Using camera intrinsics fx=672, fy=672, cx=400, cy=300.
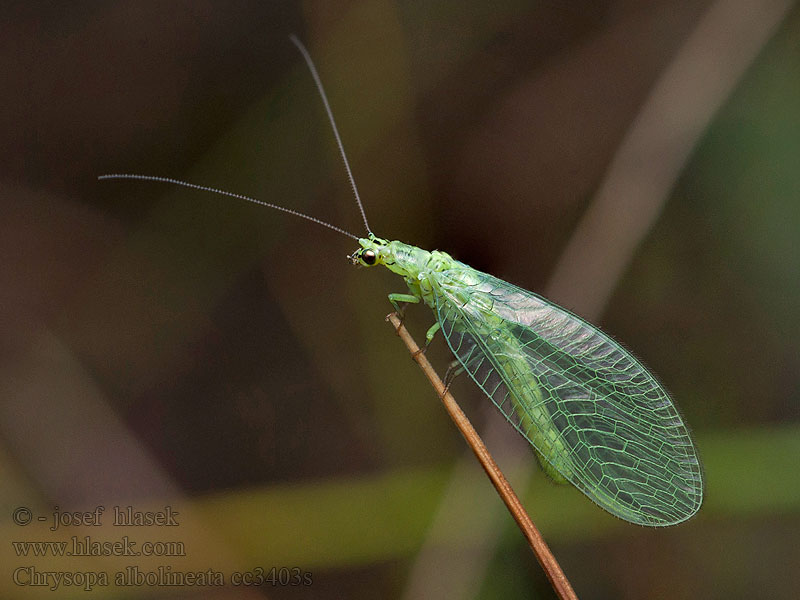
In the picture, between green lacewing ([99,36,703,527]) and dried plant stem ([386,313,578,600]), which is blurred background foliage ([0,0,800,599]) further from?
dried plant stem ([386,313,578,600])

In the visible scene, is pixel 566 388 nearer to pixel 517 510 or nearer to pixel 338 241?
pixel 517 510

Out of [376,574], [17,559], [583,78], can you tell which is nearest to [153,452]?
[17,559]

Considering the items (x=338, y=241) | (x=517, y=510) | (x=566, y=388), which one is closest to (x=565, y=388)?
(x=566, y=388)

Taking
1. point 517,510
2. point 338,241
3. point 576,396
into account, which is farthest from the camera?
point 338,241

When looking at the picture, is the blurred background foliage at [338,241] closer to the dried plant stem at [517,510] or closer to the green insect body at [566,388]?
the green insect body at [566,388]

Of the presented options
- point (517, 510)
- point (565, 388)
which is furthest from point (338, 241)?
point (517, 510)

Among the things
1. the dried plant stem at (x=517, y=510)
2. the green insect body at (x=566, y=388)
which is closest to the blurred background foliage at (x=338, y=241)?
the green insect body at (x=566, y=388)

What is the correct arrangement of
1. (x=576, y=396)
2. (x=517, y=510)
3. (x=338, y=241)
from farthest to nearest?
(x=338, y=241), (x=576, y=396), (x=517, y=510)

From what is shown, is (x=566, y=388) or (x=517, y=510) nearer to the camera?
(x=517, y=510)
